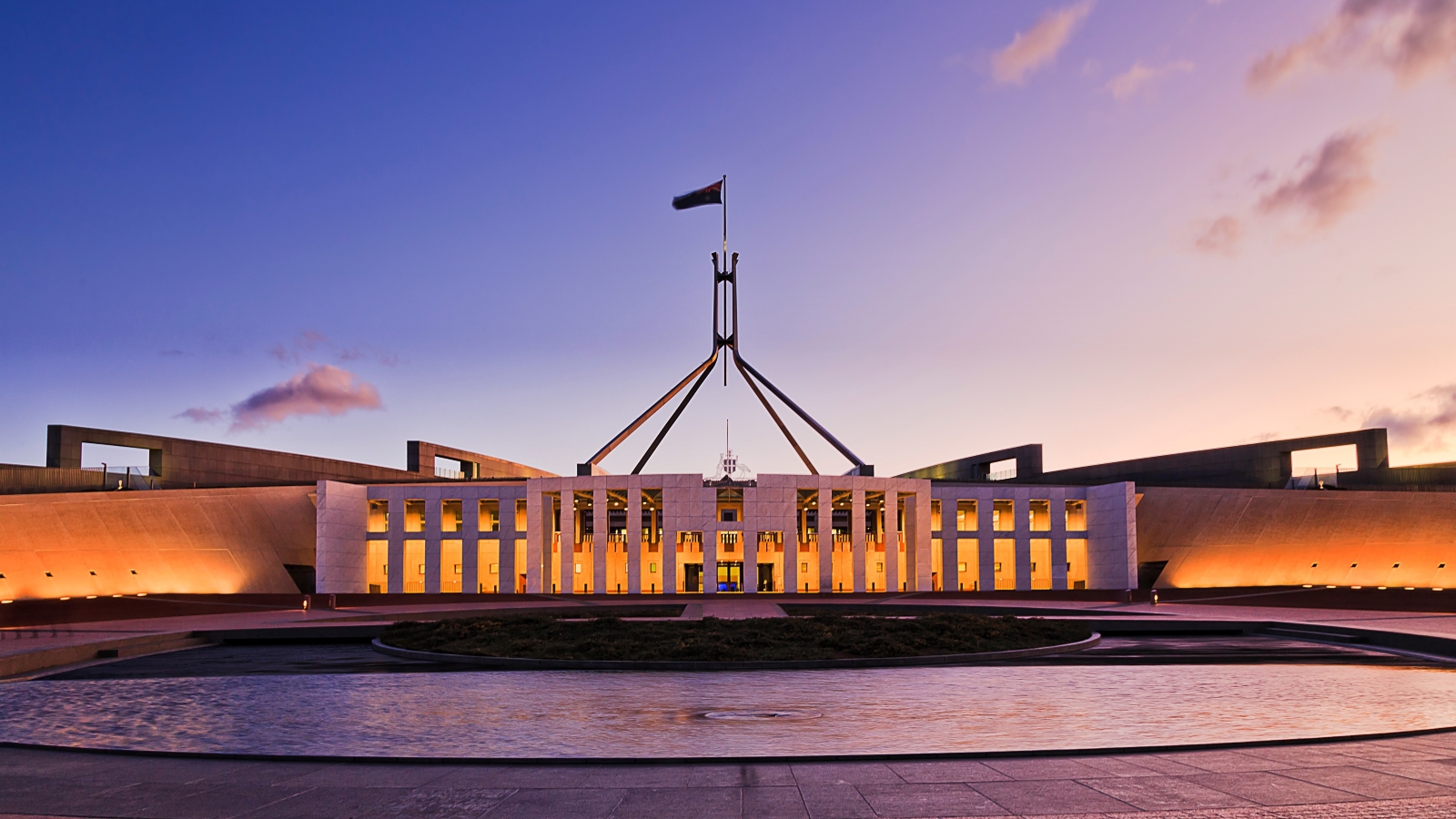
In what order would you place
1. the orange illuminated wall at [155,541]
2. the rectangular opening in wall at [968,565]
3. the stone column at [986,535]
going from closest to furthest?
the orange illuminated wall at [155,541], the stone column at [986,535], the rectangular opening in wall at [968,565]

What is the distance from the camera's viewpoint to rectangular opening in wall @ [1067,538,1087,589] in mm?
58312

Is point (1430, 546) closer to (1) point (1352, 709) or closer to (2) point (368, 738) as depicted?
(1) point (1352, 709)

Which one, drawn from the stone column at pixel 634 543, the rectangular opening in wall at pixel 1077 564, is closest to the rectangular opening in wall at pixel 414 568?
the stone column at pixel 634 543

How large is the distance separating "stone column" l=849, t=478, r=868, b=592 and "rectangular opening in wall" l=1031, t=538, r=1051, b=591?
14.1m

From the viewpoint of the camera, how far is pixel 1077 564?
59.4 m

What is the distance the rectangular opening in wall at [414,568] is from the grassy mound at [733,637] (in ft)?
108

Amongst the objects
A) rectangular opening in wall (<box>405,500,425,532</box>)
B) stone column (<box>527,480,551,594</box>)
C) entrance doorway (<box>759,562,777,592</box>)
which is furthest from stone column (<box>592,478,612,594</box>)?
entrance doorway (<box>759,562,777,592</box>)

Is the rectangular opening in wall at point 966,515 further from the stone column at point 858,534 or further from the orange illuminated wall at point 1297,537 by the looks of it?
the stone column at point 858,534

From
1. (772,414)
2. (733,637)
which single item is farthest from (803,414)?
(733,637)

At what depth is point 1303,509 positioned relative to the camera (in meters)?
54.5

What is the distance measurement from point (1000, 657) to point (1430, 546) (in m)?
50.1

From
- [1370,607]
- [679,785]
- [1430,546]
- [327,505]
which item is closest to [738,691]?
[679,785]

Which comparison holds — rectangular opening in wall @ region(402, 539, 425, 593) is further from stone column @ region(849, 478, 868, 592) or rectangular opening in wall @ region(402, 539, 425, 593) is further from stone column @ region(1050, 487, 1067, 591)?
stone column @ region(1050, 487, 1067, 591)

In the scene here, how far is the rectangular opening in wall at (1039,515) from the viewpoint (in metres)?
56.4
